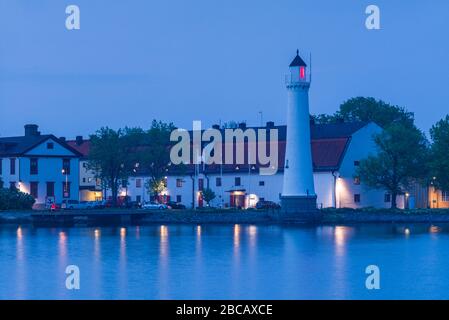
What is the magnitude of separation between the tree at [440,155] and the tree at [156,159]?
92.2ft

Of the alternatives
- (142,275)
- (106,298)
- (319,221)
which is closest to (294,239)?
(319,221)

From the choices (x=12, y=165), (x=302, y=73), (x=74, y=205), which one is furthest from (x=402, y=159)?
(x=12, y=165)

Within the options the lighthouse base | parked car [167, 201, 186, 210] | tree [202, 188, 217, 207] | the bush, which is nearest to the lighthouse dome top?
the lighthouse base

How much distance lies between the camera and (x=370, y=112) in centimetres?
13662

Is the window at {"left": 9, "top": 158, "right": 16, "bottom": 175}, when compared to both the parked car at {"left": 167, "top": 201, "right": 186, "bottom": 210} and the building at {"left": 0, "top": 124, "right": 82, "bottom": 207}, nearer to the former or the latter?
the building at {"left": 0, "top": 124, "right": 82, "bottom": 207}

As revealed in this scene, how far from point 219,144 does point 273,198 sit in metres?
8.14

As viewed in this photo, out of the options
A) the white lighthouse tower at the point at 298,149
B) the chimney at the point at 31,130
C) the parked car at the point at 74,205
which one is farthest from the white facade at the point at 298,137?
the chimney at the point at 31,130

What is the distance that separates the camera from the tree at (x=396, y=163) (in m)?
100

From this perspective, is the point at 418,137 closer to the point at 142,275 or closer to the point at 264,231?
the point at 264,231

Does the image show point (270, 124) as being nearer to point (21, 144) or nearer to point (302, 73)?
point (21, 144)

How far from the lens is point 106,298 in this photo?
156 ft

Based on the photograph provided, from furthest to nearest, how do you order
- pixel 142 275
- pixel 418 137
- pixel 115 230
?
pixel 418 137 < pixel 115 230 < pixel 142 275

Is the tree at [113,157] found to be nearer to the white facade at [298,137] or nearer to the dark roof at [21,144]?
the dark roof at [21,144]
